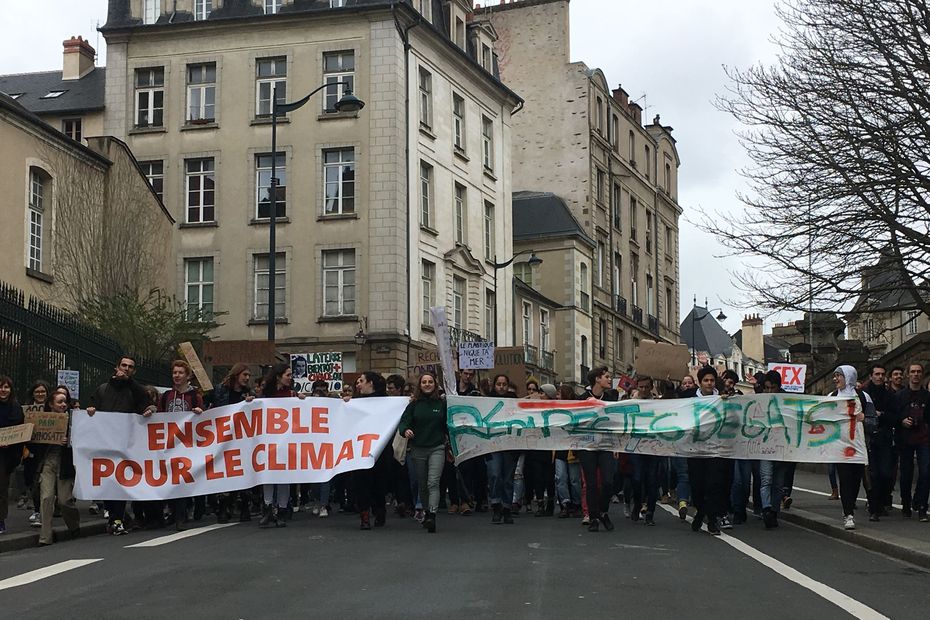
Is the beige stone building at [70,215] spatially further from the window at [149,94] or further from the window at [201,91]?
the window at [149,94]

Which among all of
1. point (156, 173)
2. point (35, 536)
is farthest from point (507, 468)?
point (156, 173)

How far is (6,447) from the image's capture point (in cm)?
1452

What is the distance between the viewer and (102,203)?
34.2 metres

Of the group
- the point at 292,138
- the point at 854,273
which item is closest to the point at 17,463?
the point at 854,273

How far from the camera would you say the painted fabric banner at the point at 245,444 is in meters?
15.7

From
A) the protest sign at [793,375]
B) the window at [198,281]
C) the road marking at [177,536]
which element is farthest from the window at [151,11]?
the road marking at [177,536]

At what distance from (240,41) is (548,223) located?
22.9 metres

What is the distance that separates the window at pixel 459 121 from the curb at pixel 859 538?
1277 inches

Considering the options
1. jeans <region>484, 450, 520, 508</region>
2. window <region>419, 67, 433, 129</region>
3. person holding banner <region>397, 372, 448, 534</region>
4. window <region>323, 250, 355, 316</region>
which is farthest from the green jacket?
window <region>419, 67, 433, 129</region>

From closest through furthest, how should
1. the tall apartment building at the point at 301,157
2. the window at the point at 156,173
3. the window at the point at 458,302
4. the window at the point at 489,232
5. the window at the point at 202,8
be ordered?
the tall apartment building at the point at 301,157 → the window at the point at 156,173 → the window at the point at 202,8 → the window at the point at 458,302 → the window at the point at 489,232

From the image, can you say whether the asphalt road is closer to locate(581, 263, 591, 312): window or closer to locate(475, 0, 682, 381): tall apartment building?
locate(475, 0, 682, 381): tall apartment building

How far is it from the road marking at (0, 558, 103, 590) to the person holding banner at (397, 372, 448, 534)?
4.27 meters

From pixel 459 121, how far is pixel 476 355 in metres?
21.0

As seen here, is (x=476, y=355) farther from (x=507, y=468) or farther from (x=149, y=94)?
(x=149, y=94)
